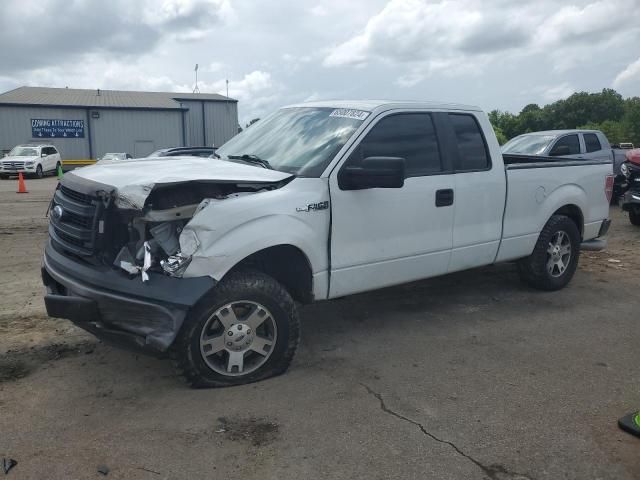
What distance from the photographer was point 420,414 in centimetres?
354

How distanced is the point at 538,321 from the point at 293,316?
8.50 feet

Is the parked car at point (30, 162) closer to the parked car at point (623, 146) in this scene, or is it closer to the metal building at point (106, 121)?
the metal building at point (106, 121)

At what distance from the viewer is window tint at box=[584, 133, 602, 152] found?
12688mm

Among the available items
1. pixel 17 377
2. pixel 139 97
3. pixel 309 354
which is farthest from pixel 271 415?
pixel 139 97

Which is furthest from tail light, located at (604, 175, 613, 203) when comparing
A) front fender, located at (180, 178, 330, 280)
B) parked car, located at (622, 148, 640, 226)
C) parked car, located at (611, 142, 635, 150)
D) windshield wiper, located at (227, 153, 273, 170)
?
parked car, located at (611, 142, 635, 150)

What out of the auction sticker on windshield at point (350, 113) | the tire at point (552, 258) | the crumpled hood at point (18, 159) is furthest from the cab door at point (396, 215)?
the crumpled hood at point (18, 159)

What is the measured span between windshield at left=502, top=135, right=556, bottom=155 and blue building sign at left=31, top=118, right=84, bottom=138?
36.0 meters

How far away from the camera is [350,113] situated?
4621 millimetres

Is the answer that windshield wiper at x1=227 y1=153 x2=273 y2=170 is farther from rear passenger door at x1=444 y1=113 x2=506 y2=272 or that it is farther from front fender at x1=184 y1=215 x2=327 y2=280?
rear passenger door at x1=444 y1=113 x2=506 y2=272

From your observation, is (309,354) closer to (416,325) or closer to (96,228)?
(416,325)

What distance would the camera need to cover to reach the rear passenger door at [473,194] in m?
5.05

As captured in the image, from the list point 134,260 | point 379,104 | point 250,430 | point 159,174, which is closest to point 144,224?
point 134,260

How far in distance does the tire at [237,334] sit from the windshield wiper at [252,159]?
3.12 feet

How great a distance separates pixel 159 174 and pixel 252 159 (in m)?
1.01
